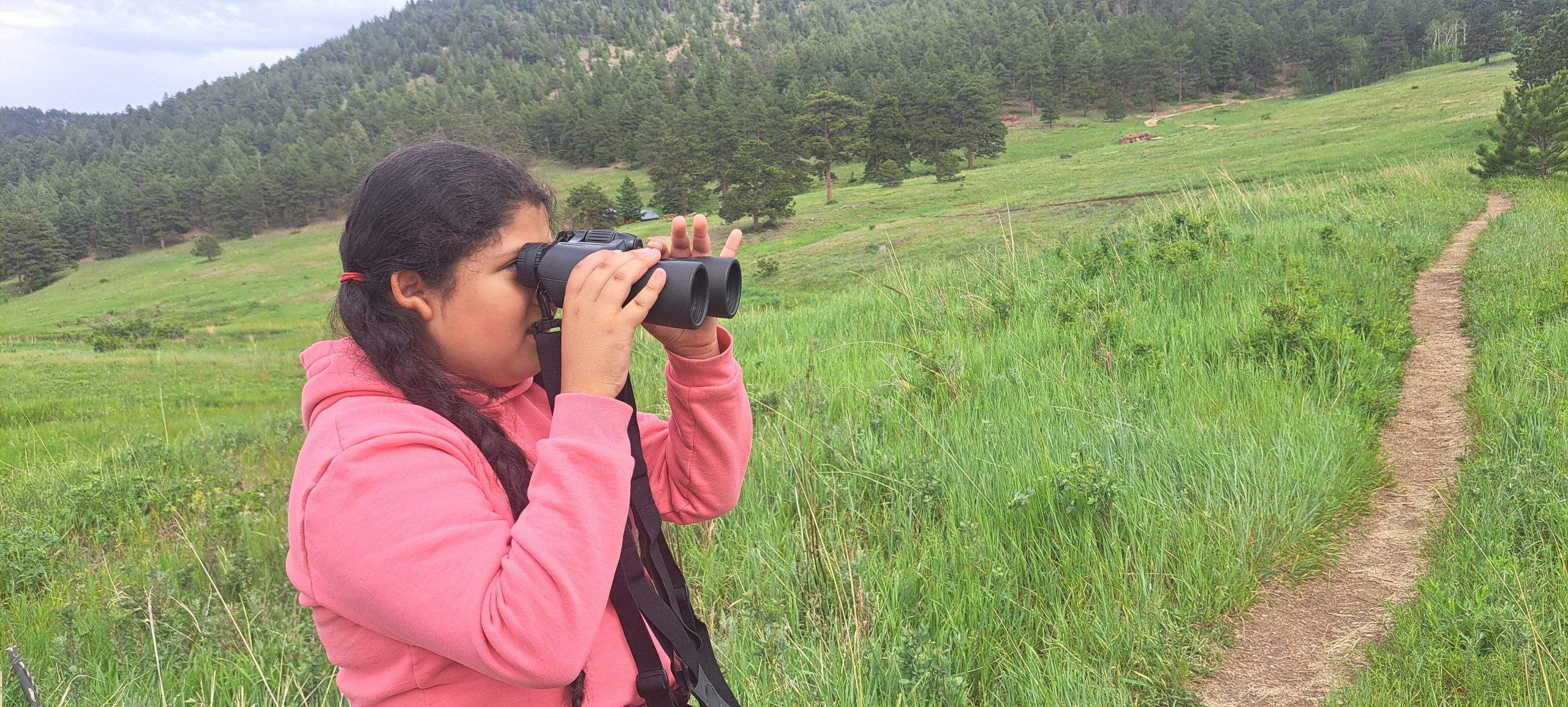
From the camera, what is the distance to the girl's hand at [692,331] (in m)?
1.58

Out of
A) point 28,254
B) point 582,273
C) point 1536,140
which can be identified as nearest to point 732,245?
point 582,273

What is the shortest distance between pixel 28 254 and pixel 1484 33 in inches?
5325

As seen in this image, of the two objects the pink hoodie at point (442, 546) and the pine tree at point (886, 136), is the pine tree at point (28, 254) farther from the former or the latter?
the pink hoodie at point (442, 546)

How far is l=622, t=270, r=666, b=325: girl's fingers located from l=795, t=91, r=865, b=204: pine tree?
5586cm

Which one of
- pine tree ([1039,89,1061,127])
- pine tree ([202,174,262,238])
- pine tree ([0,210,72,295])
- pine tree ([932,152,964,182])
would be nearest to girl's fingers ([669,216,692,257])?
pine tree ([932,152,964,182])

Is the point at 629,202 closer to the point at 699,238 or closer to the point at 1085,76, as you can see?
the point at 1085,76

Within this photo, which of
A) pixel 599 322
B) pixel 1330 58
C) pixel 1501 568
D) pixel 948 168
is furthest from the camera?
pixel 1330 58

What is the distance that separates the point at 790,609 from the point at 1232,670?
125 cm

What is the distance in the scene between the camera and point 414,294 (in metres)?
1.33

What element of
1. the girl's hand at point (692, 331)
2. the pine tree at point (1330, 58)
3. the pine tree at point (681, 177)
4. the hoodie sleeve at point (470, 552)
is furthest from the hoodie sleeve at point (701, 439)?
the pine tree at point (1330, 58)

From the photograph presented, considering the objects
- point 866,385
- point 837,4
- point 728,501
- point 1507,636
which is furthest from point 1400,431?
point 837,4

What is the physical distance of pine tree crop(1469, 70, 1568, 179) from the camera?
14.5 m

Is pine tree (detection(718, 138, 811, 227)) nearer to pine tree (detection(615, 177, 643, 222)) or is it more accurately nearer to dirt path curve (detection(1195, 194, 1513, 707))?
pine tree (detection(615, 177, 643, 222))

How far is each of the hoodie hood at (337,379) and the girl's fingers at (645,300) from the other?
38 centimetres
